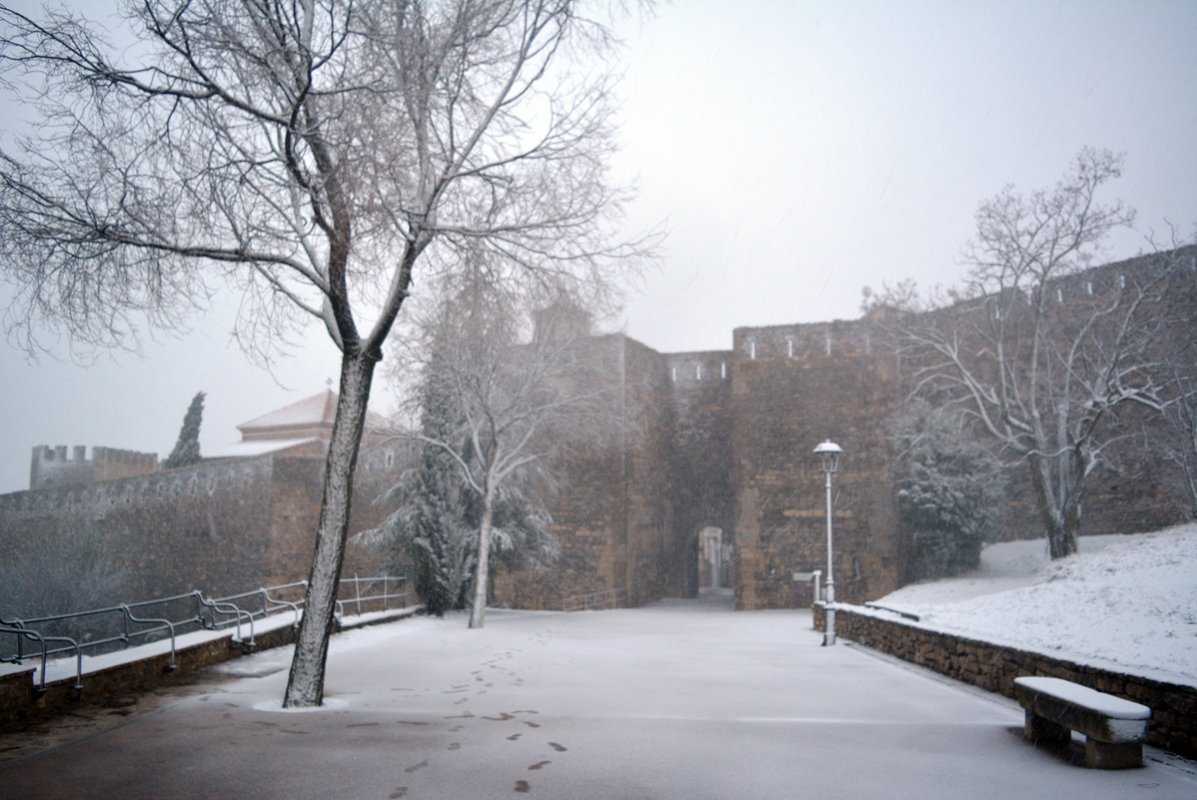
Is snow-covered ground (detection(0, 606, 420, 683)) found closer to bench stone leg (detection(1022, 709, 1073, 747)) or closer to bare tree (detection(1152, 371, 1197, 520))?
bench stone leg (detection(1022, 709, 1073, 747))

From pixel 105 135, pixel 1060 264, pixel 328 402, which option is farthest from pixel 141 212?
pixel 328 402

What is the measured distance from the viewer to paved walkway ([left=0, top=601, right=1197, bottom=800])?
189 inches

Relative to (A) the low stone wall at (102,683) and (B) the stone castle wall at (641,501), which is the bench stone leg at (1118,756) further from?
(B) the stone castle wall at (641,501)

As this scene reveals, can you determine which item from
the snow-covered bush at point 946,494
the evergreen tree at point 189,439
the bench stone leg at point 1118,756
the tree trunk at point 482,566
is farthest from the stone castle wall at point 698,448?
the bench stone leg at point 1118,756

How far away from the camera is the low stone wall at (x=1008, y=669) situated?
18.5 ft

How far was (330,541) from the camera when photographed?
24.5 feet

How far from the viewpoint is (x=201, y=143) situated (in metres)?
7.13

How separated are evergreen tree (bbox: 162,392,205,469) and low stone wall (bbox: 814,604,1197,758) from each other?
2598cm

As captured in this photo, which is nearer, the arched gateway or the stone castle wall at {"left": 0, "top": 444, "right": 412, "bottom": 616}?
the stone castle wall at {"left": 0, "top": 444, "right": 412, "bottom": 616}

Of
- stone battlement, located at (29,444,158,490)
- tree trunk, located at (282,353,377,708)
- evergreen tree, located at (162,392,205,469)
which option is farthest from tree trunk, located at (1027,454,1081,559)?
stone battlement, located at (29,444,158,490)

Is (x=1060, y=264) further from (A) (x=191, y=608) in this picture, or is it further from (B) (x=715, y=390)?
(A) (x=191, y=608)

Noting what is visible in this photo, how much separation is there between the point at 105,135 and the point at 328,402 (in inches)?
1350

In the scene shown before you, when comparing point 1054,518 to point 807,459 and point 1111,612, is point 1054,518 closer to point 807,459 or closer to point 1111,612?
point 1111,612

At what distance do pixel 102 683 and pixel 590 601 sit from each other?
18284 millimetres
